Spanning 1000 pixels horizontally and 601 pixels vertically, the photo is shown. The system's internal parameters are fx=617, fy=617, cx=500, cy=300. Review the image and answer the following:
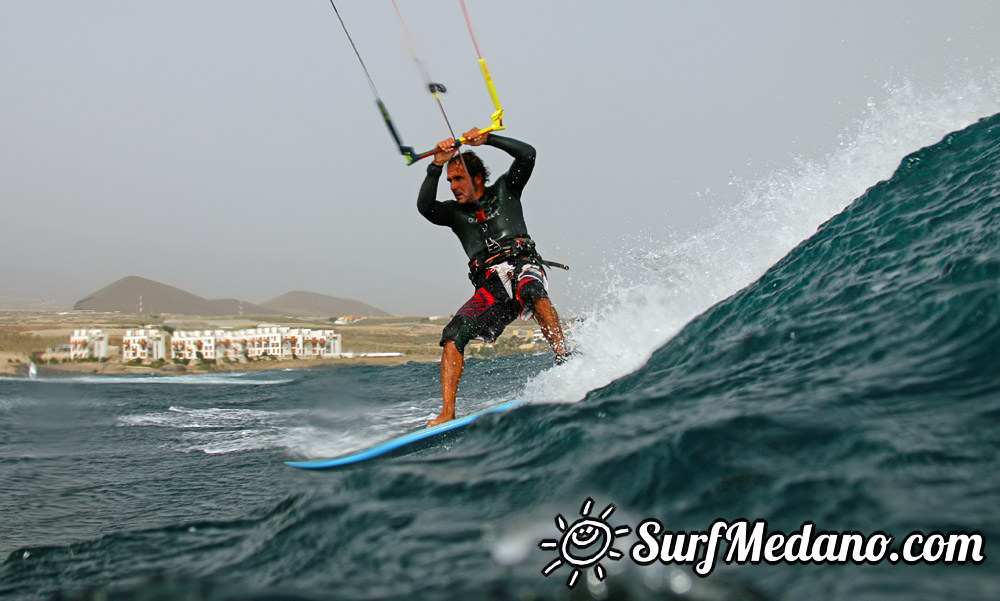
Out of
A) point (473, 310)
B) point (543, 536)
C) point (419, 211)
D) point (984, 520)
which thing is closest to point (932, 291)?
point (984, 520)

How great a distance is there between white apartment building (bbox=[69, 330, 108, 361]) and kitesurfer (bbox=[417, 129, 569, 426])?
212 ft

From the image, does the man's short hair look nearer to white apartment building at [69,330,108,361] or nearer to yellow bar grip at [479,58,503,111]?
yellow bar grip at [479,58,503,111]

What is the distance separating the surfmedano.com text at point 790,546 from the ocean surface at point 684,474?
0.09ft

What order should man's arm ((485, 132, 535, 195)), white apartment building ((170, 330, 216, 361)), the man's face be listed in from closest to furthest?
man's arm ((485, 132, 535, 195)) → the man's face → white apartment building ((170, 330, 216, 361))

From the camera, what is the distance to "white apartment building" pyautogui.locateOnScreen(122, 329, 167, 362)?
65.1 meters

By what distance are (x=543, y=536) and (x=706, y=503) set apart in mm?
517

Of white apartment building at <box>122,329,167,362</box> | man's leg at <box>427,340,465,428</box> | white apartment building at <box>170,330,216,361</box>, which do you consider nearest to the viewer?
man's leg at <box>427,340,465,428</box>

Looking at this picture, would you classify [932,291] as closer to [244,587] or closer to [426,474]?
[426,474]

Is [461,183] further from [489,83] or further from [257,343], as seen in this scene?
[257,343]

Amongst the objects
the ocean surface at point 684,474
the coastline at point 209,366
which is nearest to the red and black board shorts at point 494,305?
→ the ocean surface at point 684,474

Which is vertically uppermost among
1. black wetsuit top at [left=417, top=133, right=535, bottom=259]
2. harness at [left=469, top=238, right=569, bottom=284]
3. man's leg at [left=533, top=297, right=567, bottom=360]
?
black wetsuit top at [left=417, top=133, right=535, bottom=259]

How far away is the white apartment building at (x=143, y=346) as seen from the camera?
65.1 meters

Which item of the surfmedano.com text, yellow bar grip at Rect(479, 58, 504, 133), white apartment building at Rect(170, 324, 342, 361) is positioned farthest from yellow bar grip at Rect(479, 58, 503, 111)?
white apartment building at Rect(170, 324, 342, 361)

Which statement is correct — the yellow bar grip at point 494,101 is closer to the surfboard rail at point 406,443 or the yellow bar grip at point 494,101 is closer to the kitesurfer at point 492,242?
the kitesurfer at point 492,242
